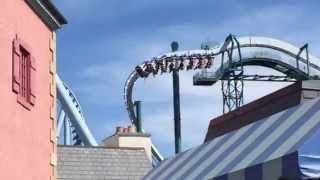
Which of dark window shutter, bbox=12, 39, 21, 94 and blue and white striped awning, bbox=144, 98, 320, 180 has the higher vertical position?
dark window shutter, bbox=12, 39, 21, 94

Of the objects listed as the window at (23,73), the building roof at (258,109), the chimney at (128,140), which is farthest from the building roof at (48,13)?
the chimney at (128,140)

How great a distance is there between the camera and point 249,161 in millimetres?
12234

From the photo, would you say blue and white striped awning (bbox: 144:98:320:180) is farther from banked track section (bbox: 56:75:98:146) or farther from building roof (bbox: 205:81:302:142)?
banked track section (bbox: 56:75:98:146)

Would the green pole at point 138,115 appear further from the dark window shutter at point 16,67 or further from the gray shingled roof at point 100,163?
the dark window shutter at point 16,67

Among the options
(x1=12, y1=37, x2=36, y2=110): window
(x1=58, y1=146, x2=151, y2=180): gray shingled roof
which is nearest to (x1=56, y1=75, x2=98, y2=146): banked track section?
(x1=58, y1=146, x2=151, y2=180): gray shingled roof

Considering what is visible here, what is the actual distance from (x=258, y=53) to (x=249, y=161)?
38399 mm

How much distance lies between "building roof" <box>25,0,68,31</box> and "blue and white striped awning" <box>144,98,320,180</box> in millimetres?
3769

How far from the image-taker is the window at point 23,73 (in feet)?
43.3

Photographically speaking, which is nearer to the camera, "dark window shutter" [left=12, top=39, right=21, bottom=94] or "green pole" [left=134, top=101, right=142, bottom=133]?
"dark window shutter" [left=12, top=39, right=21, bottom=94]

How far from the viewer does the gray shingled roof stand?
21.6m

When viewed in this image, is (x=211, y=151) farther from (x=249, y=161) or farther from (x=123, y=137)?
(x=123, y=137)

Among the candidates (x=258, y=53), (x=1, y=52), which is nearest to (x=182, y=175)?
(x=1, y=52)

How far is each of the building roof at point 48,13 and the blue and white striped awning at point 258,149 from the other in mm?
3769

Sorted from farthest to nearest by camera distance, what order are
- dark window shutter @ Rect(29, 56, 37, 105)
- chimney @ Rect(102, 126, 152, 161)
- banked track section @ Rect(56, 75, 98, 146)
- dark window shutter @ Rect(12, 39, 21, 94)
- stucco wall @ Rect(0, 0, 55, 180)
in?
banked track section @ Rect(56, 75, 98, 146) → chimney @ Rect(102, 126, 152, 161) → dark window shutter @ Rect(29, 56, 37, 105) → dark window shutter @ Rect(12, 39, 21, 94) → stucco wall @ Rect(0, 0, 55, 180)
